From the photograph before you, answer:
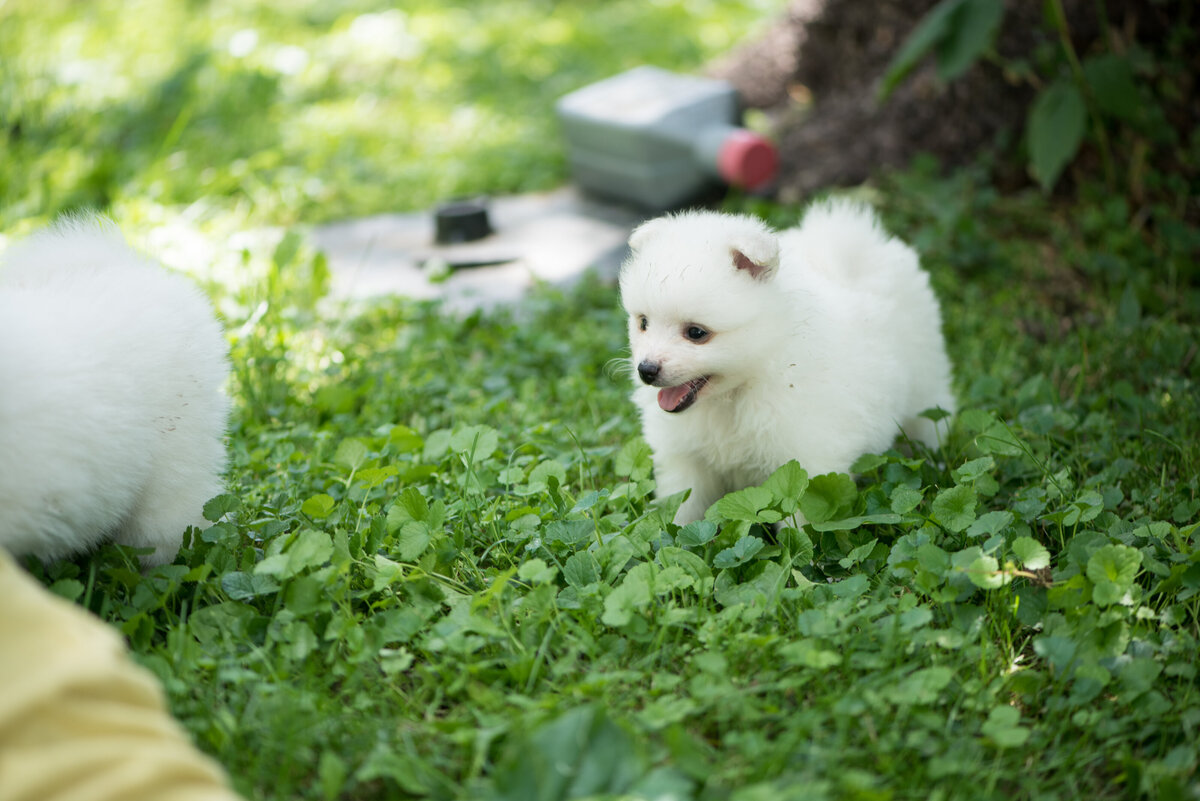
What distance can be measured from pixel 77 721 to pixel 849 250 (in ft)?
7.73

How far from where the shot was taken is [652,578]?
7.54 feet

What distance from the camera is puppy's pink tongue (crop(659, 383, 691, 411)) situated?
2.66 metres

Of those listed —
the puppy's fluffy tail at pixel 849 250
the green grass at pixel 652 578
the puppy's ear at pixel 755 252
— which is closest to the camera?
the green grass at pixel 652 578

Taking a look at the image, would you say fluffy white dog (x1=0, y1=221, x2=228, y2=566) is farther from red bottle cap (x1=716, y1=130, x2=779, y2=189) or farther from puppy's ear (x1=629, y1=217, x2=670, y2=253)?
red bottle cap (x1=716, y1=130, x2=779, y2=189)

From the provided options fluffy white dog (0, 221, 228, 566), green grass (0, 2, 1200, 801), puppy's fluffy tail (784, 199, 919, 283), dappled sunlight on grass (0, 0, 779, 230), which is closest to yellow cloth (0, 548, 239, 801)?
green grass (0, 2, 1200, 801)

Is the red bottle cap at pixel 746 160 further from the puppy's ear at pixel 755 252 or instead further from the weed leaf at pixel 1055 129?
the puppy's ear at pixel 755 252

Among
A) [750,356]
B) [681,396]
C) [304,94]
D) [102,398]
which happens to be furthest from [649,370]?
[304,94]

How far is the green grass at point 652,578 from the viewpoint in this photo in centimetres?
189

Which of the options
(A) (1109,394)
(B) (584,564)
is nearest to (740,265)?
(B) (584,564)

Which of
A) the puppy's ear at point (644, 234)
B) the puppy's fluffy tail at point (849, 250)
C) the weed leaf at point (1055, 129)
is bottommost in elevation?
the weed leaf at point (1055, 129)

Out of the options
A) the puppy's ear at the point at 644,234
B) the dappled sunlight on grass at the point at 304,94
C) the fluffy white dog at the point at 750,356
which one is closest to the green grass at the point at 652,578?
the fluffy white dog at the point at 750,356

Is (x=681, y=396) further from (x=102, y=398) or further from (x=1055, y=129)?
(x=1055, y=129)

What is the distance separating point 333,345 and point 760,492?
196 cm

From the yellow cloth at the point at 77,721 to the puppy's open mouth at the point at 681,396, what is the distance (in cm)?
140
